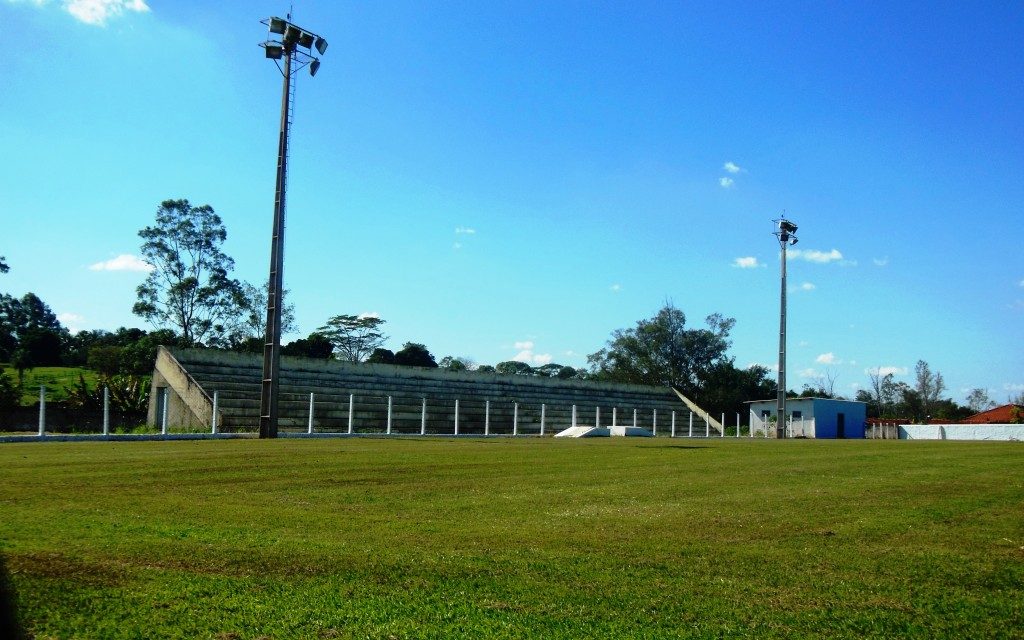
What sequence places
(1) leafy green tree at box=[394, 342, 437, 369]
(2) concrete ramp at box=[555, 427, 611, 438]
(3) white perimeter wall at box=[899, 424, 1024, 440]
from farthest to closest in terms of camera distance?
(1) leafy green tree at box=[394, 342, 437, 369], (3) white perimeter wall at box=[899, 424, 1024, 440], (2) concrete ramp at box=[555, 427, 611, 438]

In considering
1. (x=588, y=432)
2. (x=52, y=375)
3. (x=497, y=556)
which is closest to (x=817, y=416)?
(x=588, y=432)

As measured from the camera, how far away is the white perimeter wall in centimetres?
4156

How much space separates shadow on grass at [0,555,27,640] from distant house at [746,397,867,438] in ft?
152

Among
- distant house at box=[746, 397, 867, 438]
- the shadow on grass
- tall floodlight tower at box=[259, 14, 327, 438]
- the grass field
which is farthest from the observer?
distant house at box=[746, 397, 867, 438]

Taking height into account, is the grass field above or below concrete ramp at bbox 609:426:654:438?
above

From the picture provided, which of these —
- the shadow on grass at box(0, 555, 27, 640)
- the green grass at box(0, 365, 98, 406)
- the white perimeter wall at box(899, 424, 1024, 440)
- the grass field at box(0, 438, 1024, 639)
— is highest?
the green grass at box(0, 365, 98, 406)

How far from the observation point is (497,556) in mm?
4766

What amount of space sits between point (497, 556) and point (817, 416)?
47113 millimetres

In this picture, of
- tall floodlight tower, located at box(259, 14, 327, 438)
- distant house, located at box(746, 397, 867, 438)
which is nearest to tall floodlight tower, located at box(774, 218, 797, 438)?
distant house, located at box(746, 397, 867, 438)

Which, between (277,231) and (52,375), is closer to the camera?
(277,231)

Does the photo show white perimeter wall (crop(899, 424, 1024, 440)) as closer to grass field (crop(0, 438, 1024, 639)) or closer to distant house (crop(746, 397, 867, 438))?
distant house (crop(746, 397, 867, 438))

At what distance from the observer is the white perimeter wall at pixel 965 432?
136 ft

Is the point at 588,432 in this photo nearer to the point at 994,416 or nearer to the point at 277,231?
the point at 277,231

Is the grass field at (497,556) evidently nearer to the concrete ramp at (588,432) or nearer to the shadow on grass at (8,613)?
the shadow on grass at (8,613)
